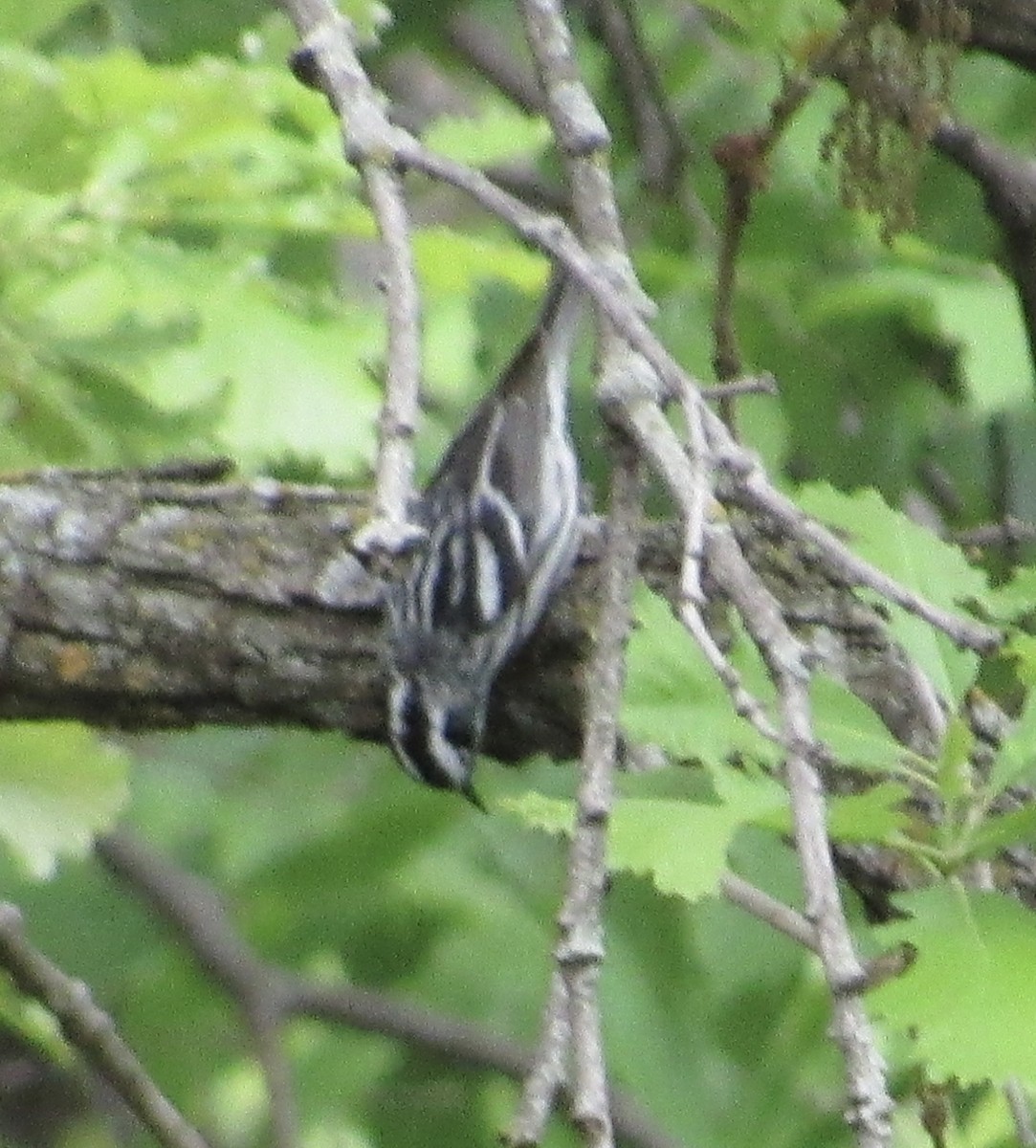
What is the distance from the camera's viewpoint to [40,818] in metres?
1.81

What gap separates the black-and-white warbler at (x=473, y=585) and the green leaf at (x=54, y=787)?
0.27 meters

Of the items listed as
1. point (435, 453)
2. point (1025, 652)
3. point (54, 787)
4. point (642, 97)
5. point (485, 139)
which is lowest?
point (435, 453)

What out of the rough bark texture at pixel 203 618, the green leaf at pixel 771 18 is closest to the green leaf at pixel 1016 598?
the rough bark texture at pixel 203 618

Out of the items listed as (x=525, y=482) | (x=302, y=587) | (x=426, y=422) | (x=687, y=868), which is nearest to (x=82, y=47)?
(x=426, y=422)

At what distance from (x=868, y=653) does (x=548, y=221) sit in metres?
0.65

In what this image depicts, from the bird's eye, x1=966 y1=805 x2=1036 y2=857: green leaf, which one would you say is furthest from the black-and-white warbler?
x1=966 y1=805 x2=1036 y2=857: green leaf

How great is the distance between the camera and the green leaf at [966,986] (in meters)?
1.14

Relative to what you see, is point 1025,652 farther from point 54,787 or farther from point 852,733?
point 54,787

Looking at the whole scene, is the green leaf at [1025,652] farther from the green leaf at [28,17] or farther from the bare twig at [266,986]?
the bare twig at [266,986]

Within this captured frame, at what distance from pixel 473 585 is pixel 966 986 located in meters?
0.71

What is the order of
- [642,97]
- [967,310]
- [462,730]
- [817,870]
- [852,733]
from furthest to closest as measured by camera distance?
1. [642,97]
2. [967,310]
3. [462,730]
4. [852,733]
5. [817,870]

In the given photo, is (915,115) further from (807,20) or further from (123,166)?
(123,166)

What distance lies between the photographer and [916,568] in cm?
151

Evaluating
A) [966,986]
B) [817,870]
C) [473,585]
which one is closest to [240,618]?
[473,585]
